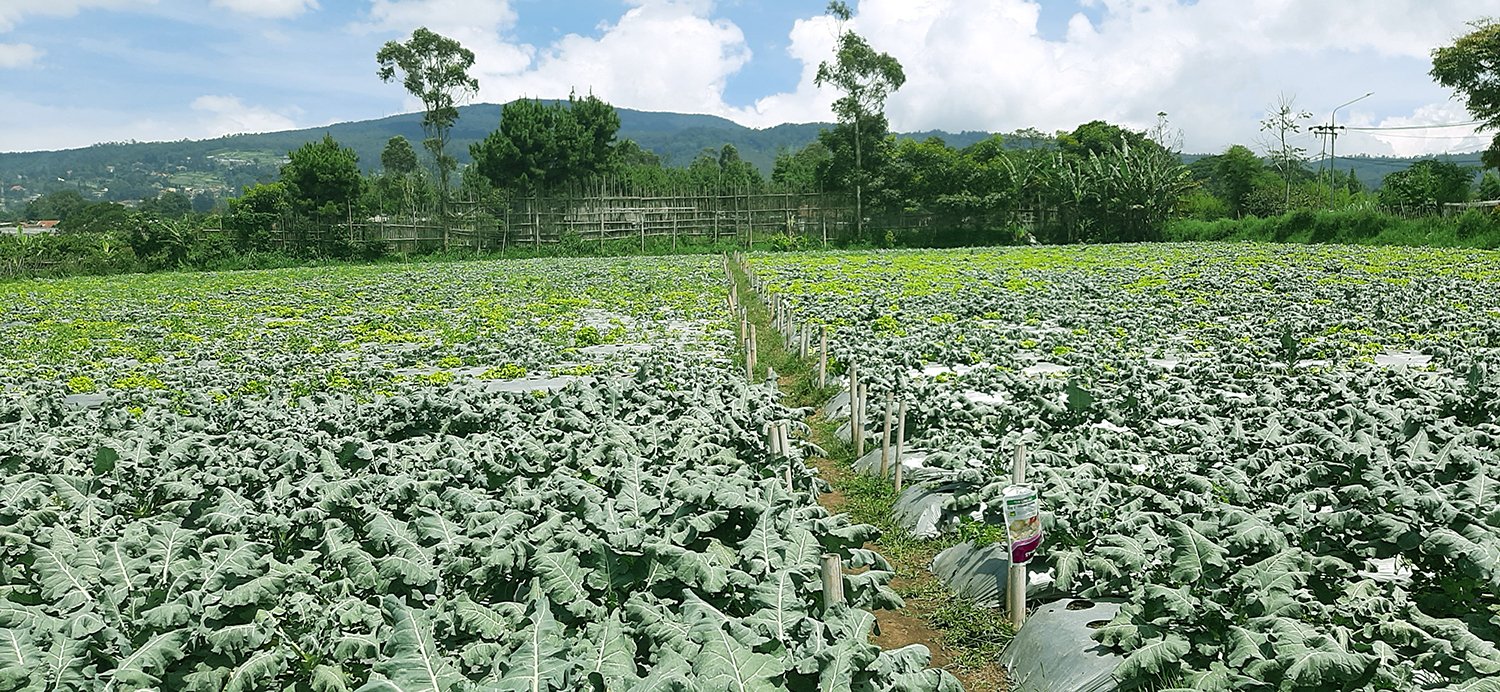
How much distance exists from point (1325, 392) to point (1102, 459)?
10.9 ft

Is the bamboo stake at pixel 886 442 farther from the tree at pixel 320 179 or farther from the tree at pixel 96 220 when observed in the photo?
the tree at pixel 96 220

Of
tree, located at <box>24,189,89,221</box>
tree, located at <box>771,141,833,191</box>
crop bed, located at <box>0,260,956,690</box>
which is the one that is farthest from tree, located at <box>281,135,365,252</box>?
tree, located at <box>24,189,89,221</box>

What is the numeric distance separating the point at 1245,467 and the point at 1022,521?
6.71ft

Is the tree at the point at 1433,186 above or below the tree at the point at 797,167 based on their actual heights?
below

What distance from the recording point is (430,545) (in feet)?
15.7

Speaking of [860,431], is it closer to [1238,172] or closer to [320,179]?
[320,179]

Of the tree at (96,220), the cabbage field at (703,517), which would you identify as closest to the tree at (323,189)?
the cabbage field at (703,517)

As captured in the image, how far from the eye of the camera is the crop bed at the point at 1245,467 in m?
3.72

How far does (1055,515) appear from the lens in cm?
514

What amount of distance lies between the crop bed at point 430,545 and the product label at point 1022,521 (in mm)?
690

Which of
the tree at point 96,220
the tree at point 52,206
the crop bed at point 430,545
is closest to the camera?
the crop bed at point 430,545

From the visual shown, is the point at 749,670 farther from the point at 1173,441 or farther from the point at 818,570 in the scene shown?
the point at 1173,441

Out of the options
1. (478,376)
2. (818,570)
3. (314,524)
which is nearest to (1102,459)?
(818,570)

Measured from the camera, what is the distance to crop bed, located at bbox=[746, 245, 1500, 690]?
12.2 feet
